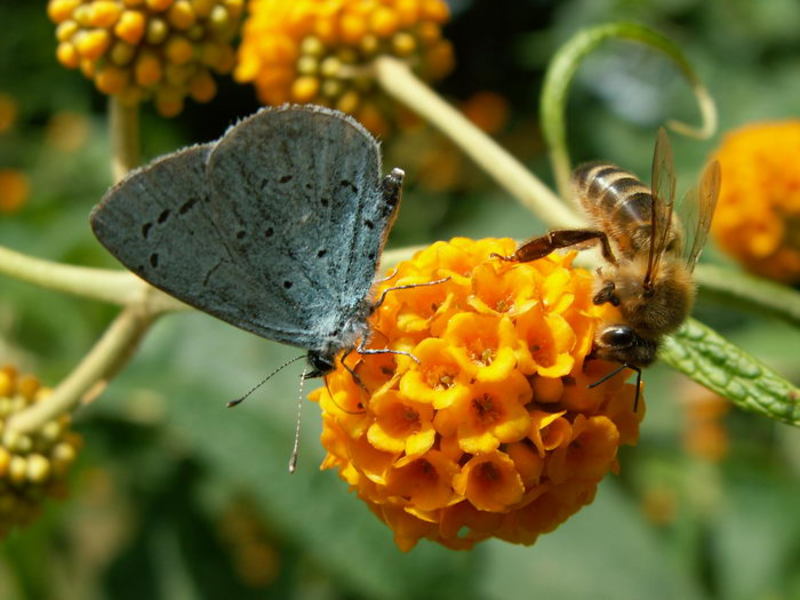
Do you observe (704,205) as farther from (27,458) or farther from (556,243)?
(27,458)

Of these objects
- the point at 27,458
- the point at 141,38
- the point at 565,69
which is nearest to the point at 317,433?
the point at 27,458

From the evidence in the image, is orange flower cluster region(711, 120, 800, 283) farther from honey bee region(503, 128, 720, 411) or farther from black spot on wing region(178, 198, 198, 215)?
black spot on wing region(178, 198, 198, 215)

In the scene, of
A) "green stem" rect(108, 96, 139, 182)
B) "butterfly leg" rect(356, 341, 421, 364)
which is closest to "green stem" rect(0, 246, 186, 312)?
"green stem" rect(108, 96, 139, 182)

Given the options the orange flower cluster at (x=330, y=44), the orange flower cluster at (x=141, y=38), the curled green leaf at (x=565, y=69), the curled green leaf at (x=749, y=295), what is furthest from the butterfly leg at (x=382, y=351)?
the orange flower cluster at (x=330, y=44)

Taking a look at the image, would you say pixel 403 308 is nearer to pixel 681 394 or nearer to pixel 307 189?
pixel 307 189

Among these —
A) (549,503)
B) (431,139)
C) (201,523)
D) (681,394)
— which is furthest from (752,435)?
(549,503)
